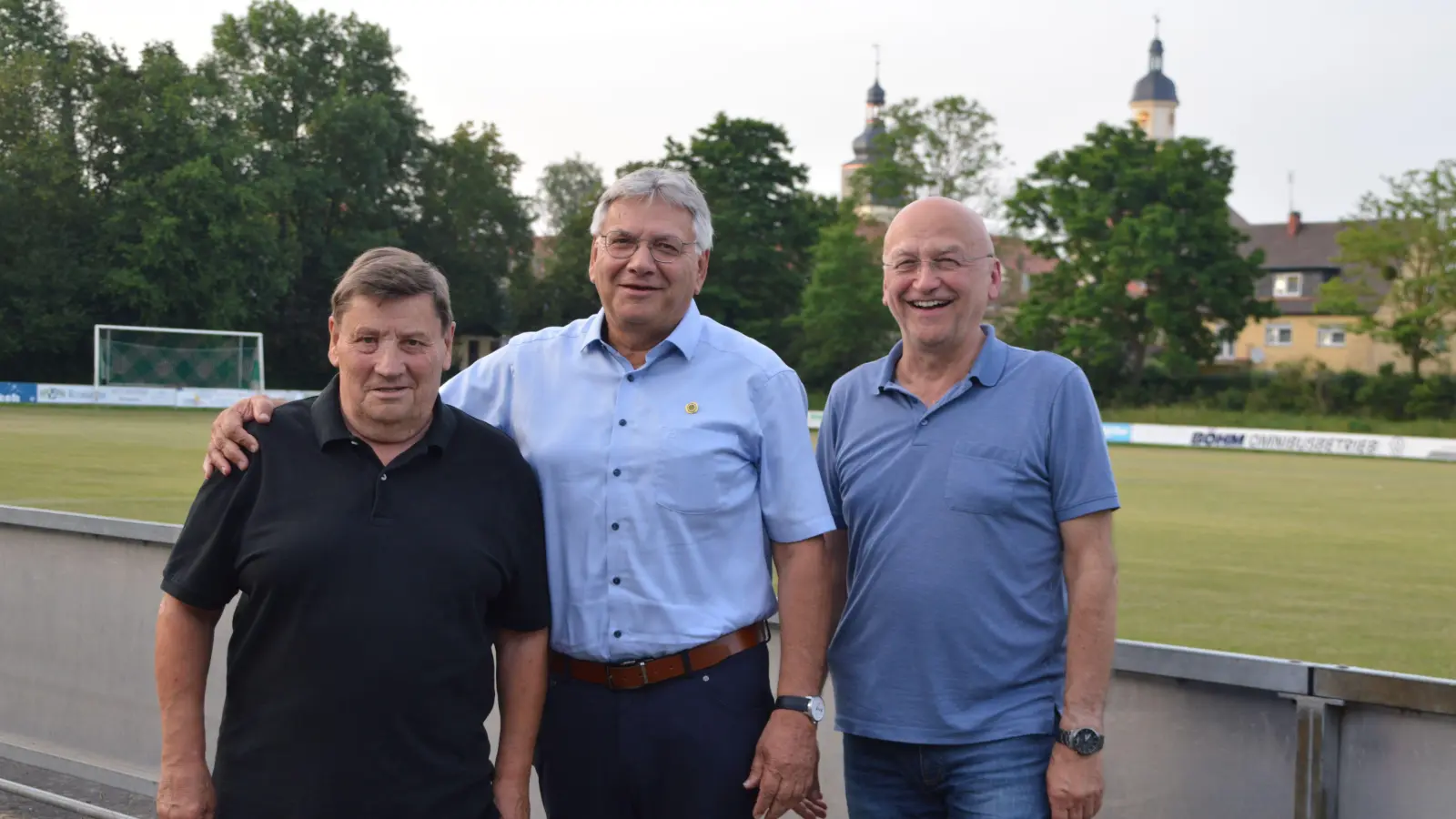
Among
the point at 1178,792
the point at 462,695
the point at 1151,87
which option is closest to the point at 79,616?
the point at 462,695

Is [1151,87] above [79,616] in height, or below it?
above

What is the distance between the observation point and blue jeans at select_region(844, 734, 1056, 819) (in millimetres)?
3072

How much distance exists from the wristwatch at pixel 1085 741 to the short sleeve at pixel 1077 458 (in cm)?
43

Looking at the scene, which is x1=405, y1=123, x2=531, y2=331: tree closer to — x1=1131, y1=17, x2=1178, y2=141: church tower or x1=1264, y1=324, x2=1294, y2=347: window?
x1=1264, y1=324, x2=1294, y2=347: window

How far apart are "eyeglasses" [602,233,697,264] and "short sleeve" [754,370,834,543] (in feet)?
1.15

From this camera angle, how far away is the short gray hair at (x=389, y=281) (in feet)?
9.82

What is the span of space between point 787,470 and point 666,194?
66cm

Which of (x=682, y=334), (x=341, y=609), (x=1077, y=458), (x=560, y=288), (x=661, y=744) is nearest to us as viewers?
(x=341, y=609)

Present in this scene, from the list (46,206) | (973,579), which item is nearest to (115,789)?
(973,579)

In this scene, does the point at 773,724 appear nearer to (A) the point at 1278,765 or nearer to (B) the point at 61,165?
(A) the point at 1278,765

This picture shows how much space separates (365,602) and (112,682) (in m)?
3.26

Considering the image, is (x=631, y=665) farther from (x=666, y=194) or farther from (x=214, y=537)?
(x=666, y=194)

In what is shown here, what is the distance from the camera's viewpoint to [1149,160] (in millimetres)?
53594

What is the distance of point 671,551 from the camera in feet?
10.6
